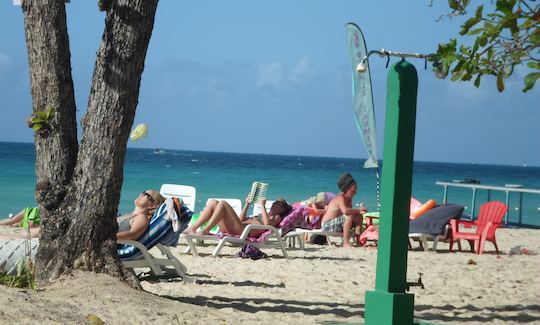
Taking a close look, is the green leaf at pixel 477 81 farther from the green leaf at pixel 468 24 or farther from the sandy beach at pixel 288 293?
the sandy beach at pixel 288 293

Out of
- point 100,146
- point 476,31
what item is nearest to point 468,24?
point 476,31

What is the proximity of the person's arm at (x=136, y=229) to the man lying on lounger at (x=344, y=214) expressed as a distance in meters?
4.80

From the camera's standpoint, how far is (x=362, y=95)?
10.1 m

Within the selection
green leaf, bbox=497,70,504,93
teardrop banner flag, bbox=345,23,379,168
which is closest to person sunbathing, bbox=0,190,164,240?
teardrop banner flag, bbox=345,23,379,168

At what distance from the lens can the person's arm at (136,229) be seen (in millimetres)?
7152

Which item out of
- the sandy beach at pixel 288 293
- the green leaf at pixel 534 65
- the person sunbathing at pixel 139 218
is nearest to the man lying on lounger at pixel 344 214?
the sandy beach at pixel 288 293

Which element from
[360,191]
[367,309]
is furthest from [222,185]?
[367,309]

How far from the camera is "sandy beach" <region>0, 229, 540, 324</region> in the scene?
509 centimetres

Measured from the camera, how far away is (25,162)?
50.7 meters

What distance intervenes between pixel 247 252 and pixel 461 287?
8.90ft

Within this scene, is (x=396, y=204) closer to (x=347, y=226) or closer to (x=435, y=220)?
(x=347, y=226)

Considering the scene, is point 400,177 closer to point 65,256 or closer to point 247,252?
point 65,256

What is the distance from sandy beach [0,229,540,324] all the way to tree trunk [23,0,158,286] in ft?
Result: 0.66

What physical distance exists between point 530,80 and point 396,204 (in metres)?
1.03
